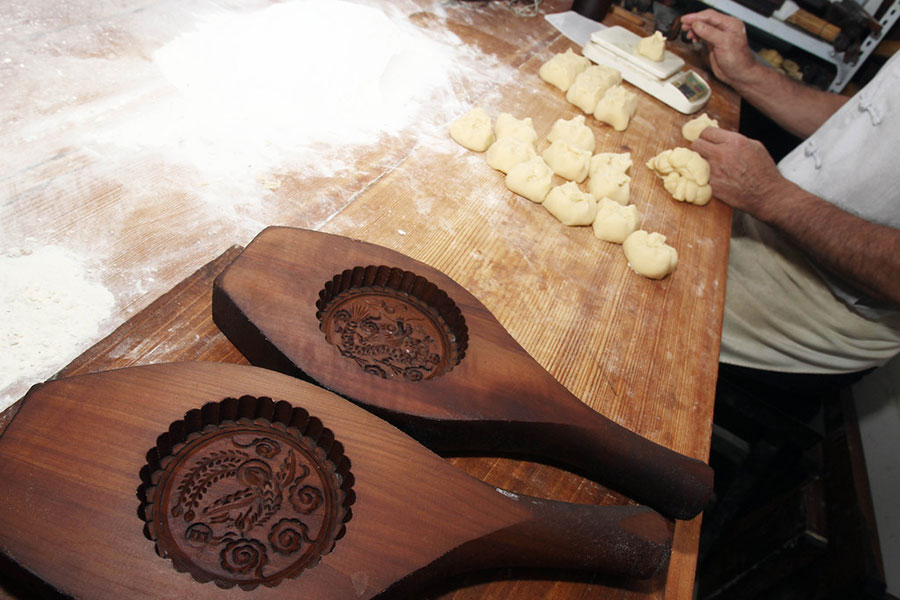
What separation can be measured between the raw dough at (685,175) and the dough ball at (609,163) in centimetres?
22

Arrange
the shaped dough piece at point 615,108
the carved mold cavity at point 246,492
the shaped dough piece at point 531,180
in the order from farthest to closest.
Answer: the shaped dough piece at point 615,108 → the shaped dough piece at point 531,180 → the carved mold cavity at point 246,492

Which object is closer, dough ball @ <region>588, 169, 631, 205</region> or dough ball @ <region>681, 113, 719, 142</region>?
dough ball @ <region>588, 169, 631, 205</region>

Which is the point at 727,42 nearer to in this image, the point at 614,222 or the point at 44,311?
the point at 614,222

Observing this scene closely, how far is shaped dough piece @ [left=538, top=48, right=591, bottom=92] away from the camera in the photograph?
2.59m

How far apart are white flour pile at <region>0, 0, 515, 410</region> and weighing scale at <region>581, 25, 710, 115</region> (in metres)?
0.79

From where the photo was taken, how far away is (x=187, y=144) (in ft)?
5.56

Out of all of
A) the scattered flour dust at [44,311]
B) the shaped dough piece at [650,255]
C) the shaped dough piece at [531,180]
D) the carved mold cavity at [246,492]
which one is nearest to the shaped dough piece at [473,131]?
the shaped dough piece at [531,180]

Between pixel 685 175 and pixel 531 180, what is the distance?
730 mm

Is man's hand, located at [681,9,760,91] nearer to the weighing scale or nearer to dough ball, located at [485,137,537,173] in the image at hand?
the weighing scale

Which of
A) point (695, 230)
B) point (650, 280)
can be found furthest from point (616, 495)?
point (695, 230)

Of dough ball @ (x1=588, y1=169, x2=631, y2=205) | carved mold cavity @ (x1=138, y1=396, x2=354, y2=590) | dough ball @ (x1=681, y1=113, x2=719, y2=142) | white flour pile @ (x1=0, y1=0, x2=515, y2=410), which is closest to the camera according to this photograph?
carved mold cavity @ (x1=138, y1=396, x2=354, y2=590)

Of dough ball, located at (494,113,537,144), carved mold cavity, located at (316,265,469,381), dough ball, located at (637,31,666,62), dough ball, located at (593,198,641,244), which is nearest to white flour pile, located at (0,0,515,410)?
dough ball, located at (494,113,537,144)

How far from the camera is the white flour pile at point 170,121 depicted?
50.8 inches

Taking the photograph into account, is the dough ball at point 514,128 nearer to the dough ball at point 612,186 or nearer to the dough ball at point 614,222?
the dough ball at point 612,186
